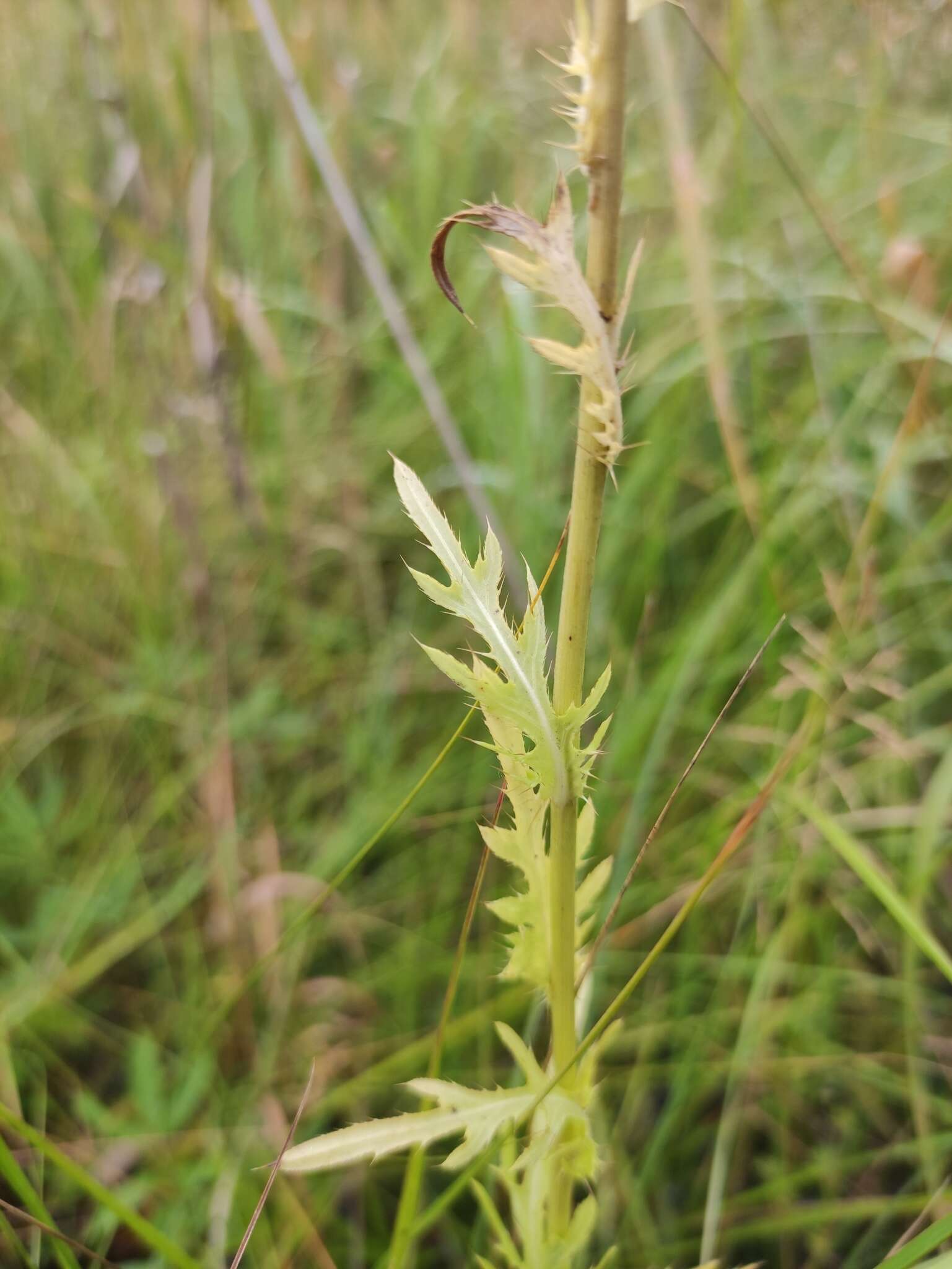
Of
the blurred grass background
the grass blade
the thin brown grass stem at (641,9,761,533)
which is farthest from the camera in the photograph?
the blurred grass background

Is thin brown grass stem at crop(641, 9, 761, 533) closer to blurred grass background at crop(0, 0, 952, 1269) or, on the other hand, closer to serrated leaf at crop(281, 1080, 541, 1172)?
blurred grass background at crop(0, 0, 952, 1269)

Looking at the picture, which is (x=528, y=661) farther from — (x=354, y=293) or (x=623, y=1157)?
(x=354, y=293)

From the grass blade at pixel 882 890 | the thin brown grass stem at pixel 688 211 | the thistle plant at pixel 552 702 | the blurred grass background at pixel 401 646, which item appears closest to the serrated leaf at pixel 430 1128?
the thistle plant at pixel 552 702

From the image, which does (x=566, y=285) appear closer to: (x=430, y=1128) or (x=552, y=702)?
(x=552, y=702)

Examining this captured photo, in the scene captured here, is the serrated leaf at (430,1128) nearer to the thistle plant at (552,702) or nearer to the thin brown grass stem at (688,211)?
the thistle plant at (552,702)

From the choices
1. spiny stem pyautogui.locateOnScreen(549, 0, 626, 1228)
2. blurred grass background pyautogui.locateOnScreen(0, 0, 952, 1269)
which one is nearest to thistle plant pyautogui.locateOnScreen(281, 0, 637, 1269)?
spiny stem pyautogui.locateOnScreen(549, 0, 626, 1228)

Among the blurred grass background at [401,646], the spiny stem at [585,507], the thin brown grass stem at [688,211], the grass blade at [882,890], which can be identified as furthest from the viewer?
the blurred grass background at [401,646]
